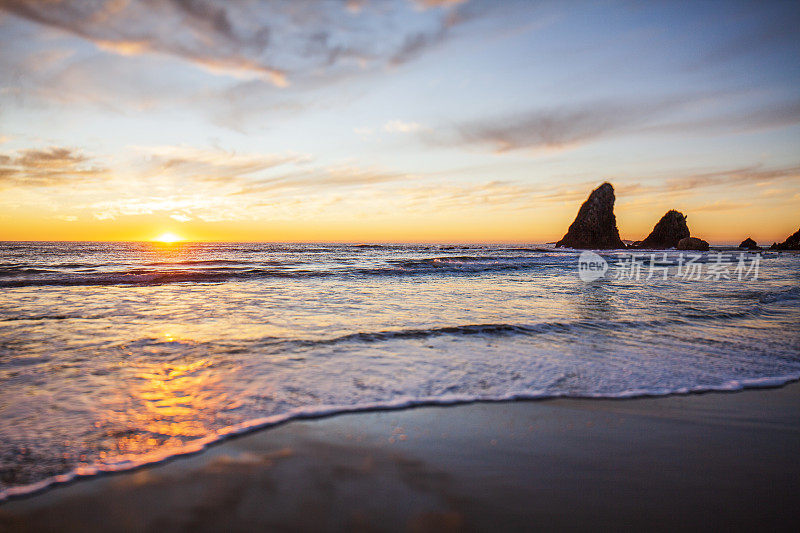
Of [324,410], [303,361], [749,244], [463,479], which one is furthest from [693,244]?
[463,479]

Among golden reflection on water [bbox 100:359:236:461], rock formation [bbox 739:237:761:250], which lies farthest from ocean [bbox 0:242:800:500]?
rock formation [bbox 739:237:761:250]

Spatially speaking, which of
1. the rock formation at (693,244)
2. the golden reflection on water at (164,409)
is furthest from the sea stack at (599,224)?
the golden reflection on water at (164,409)

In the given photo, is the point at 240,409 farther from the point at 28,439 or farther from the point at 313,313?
the point at 313,313

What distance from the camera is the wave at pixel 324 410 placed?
2.63 meters

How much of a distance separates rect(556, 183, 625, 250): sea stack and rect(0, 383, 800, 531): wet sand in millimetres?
75476

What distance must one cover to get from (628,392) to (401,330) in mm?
3816

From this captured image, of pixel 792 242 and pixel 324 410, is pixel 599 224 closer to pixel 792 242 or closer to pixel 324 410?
pixel 792 242

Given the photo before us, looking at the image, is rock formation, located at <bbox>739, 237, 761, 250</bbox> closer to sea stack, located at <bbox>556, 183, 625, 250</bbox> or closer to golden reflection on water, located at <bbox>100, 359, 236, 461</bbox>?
sea stack, located at <bbox>556, 183, 625, 250</bbox>

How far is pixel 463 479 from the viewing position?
8.64 feet

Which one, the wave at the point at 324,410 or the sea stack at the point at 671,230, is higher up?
the sea stack at the point at 671,230

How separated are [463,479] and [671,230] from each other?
8756 centimetres

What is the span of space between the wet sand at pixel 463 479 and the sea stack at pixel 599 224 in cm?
7548

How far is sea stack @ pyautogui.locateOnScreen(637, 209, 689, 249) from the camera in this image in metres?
72.8

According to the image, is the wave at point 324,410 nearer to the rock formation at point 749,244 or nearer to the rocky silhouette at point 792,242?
the rocky silhouette at point 792,242
